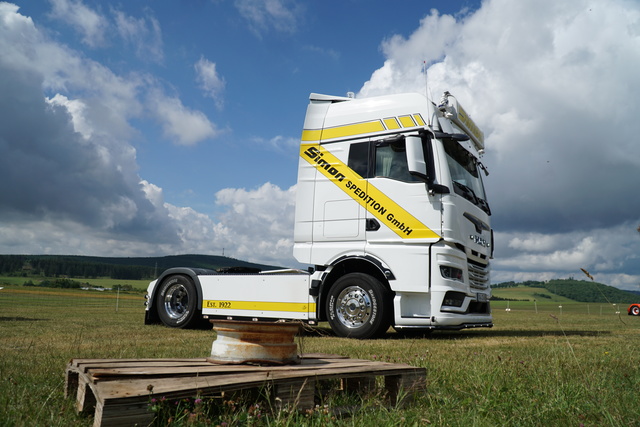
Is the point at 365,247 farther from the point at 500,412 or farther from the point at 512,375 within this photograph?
the point at 500,412

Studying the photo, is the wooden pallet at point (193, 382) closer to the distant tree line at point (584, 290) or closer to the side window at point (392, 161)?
the distant tree line at point (584, 290)

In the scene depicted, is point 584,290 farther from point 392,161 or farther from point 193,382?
point 193,382

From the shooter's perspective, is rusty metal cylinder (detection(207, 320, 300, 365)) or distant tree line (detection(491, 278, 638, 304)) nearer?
rusty metal cylinder (detection(207, 320, 300, 365))

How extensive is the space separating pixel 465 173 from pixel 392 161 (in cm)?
158

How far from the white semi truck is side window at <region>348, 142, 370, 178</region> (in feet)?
0.06

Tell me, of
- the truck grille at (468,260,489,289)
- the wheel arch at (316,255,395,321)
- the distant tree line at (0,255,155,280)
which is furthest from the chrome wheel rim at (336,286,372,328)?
the distant tree line at (0,255,155,280)

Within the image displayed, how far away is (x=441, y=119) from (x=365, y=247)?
2.46 m

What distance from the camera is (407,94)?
8.20 m

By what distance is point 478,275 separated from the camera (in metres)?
8.52

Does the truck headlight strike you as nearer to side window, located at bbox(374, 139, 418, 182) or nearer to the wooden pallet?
side window, located at bbox(374, 139, 418, 182)

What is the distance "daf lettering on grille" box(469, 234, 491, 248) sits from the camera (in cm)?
814

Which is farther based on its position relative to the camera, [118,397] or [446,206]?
[446,206]

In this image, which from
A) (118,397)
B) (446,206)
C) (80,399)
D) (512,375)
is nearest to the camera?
(118,397)

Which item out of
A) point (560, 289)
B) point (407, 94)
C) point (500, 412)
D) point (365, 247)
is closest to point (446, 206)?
point (365, 247)
